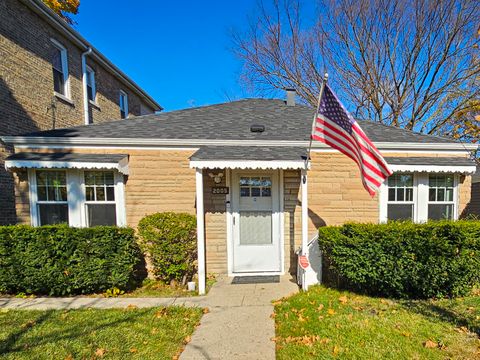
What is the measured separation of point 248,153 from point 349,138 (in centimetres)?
214

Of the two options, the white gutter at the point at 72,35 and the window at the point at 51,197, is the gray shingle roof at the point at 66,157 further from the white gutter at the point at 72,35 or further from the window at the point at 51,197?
the white gutter at the point at 72,35

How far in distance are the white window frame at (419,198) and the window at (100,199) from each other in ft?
21.3

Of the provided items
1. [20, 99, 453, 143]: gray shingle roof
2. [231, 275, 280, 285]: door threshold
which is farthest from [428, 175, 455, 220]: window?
[231, 275, 280, 285]: door threshold

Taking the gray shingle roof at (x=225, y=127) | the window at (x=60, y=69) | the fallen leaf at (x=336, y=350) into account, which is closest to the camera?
the fallen leaf at (x=336, y=350)

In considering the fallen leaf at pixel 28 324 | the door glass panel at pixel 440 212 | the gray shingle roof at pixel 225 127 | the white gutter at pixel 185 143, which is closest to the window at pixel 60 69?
the gray shingle roof at pixel 225 127

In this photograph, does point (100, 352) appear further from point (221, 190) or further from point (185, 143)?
point (185, 143)

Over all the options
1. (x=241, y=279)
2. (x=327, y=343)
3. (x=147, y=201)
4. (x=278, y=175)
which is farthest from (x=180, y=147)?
(x=327, y=343)

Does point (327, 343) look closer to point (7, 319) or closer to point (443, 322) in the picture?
point (443, 322)

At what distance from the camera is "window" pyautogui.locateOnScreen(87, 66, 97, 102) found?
1143 centimetres

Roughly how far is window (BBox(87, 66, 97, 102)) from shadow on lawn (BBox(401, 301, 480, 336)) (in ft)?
43.3

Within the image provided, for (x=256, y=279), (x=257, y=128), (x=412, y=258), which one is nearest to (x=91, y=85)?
(x=257, y=128)

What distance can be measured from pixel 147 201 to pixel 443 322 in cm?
588

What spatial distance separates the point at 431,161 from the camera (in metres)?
6.11

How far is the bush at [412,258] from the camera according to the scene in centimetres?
442
